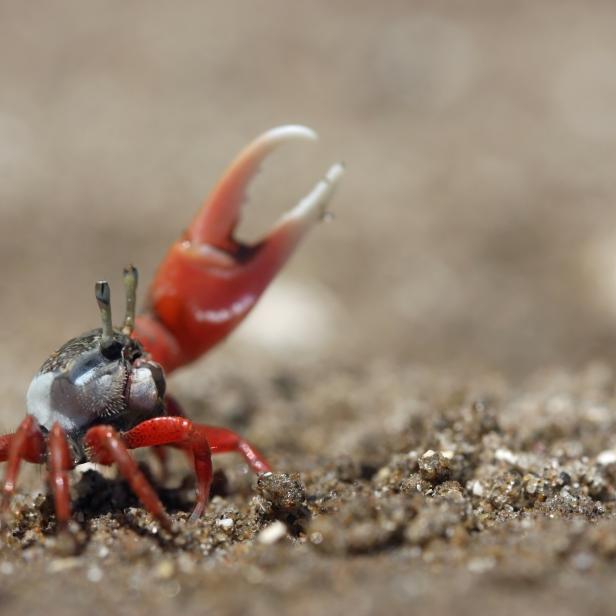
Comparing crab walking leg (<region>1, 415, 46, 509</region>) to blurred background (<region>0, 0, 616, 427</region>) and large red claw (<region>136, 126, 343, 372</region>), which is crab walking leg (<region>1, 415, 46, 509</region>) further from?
blurred background (<region>0, 0, 616, 427</region>)

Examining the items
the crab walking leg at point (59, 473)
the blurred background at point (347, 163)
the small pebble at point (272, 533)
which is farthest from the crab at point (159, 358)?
the blurred background at point (347, 163)

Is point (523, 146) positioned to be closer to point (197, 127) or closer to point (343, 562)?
point (197, 127)

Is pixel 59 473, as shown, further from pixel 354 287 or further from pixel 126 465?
pixel 354 287

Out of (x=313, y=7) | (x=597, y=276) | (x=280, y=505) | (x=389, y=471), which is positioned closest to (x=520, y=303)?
(x=597, y=276)

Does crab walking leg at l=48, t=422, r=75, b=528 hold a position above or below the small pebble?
above

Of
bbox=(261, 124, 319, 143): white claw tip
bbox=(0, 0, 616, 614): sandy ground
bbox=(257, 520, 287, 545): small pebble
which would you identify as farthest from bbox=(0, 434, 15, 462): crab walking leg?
bbox=(261, 124, 319, 143): white claw tip
